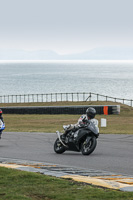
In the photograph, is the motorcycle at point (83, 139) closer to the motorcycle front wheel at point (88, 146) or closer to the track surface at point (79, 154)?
the motorcycle front wheel at point (88, 146)

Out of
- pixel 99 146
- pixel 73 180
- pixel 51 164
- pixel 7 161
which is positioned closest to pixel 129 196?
pixel 73 180

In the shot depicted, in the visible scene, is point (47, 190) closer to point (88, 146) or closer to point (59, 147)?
point (88, 146)

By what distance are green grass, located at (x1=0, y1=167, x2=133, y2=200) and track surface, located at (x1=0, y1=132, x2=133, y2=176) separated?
2.39 m

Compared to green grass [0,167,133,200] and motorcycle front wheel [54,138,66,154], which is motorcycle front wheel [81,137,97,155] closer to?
motorcycle front wheel [54,138,66,154]

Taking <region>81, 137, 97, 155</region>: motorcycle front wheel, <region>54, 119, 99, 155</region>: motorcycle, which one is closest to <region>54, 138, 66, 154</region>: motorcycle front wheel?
<region>54, 119, 99, 155</region>: motorcycle

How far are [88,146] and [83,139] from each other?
0.88ft

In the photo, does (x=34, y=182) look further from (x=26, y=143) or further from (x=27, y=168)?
(x=26, y=143)

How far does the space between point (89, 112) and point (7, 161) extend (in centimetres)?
298

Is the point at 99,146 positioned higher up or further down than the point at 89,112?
further down

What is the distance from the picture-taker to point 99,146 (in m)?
17.0

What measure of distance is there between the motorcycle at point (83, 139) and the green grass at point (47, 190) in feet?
14.5

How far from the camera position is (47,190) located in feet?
25.7

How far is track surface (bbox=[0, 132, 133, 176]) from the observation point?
1195 cm

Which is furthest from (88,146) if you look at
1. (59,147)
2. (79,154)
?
(59,147)
